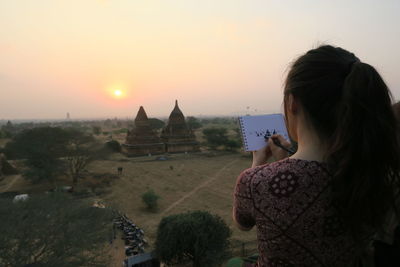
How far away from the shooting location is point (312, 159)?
3.09ft

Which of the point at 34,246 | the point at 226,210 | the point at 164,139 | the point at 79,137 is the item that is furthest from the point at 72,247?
the point at 164,139

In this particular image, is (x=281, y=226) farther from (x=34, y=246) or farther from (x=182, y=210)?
(x=182, y=210)

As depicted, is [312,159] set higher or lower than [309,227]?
higher

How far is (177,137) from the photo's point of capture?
3306 cm

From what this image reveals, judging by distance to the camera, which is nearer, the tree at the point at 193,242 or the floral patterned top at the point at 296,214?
the floral patterned top at the point at 296,214

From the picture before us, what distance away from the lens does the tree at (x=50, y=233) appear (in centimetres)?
632

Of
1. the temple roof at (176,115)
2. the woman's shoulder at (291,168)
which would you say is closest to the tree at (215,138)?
the temple roof at (176,115)

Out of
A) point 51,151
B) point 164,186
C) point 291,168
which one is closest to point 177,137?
point 164,186

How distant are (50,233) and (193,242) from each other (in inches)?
152

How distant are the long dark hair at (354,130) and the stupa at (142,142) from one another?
29.9m

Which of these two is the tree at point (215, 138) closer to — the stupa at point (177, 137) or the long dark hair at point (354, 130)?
the stupa at point (177, 137)

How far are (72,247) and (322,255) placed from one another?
24.6 ft

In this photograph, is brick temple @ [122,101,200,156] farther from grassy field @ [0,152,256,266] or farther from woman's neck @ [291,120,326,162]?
woman's neck @ [291,120,326,162]

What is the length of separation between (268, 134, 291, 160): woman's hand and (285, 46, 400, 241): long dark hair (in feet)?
1.16
